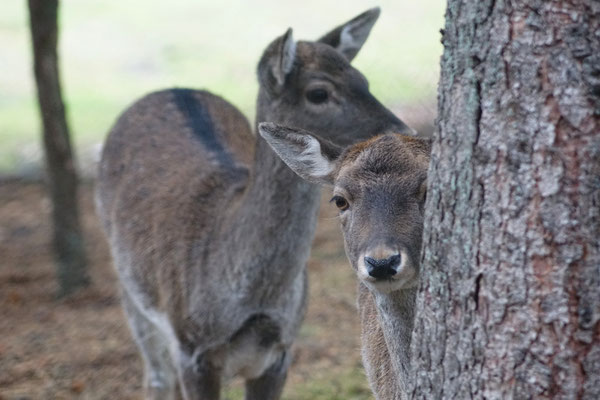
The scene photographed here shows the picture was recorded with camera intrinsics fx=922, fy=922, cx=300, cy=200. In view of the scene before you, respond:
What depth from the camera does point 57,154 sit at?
798 cm

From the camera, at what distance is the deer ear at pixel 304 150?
3732 mm

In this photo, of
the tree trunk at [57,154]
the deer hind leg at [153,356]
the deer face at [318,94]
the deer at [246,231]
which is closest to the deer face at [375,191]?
the deer at [246,231]

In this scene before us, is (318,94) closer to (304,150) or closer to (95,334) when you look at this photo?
(304,150)

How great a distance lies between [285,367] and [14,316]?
10.3ft

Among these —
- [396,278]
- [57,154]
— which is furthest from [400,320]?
[57,154]

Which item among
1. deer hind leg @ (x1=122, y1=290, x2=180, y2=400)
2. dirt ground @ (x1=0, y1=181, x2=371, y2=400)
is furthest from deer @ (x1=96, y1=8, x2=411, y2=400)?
dirt ground @ (x1=0, y1=181, x2=371, y2=400)

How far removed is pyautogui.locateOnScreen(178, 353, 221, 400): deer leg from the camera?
520 centimetres

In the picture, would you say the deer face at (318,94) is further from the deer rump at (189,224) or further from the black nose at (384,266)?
the black nose at (384,266)

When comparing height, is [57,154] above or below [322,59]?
below

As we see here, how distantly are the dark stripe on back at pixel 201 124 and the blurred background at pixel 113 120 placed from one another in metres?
1.71

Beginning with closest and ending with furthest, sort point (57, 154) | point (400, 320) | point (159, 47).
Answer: point (400, 320)
point (57, 154)
point (159, 47)

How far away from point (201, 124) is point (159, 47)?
32.3 ft

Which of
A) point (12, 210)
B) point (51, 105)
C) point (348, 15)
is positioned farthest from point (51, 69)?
point (348, 15)

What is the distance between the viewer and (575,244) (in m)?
2.34
